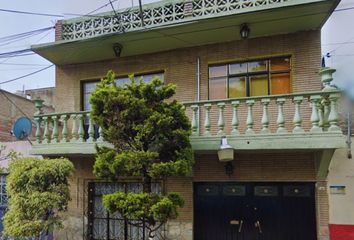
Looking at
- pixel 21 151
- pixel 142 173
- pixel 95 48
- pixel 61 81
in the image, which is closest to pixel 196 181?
pixel 142 173

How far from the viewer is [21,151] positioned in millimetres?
11711

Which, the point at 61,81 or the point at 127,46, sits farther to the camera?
the point at 61,81

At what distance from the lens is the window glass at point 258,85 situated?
9219 millimetres

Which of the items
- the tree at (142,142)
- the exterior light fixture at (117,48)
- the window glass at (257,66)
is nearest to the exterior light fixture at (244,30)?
the window glass at (257,66)

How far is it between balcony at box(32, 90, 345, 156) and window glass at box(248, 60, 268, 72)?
1033 millimetres

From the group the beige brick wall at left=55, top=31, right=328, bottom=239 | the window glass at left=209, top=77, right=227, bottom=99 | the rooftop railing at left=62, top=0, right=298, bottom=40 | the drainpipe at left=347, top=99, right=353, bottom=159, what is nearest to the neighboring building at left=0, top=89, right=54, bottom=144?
the beige brick wall at left=55, top=31, right=328, bottom=239

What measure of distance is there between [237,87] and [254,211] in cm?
323

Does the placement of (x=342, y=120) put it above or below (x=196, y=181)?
above

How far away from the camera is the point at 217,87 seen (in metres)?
9.66

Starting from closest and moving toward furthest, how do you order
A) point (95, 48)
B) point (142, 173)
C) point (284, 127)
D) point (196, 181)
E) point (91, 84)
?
point (142, 173) < point (284, 127) < point (196, 181) < point (95, 48) < point (91, 84)

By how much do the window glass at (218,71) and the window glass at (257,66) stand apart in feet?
2.20

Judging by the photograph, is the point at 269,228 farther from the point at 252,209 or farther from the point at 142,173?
the point at 142,173

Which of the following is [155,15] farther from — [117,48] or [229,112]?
[229,112]

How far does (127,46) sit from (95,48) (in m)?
0.93
